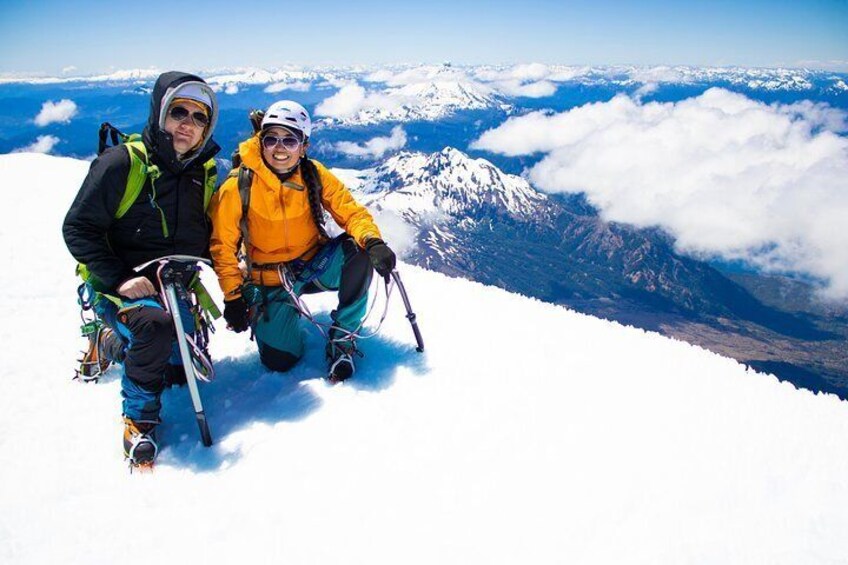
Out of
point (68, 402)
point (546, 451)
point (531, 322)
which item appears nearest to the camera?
point (546, 451)

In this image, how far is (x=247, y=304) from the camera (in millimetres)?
5641

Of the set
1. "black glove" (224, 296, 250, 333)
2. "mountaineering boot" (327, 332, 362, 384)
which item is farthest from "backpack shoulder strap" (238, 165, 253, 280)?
"mountaineering boot" (327, 332, 362, 384)

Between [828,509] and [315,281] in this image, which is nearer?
[828,509]

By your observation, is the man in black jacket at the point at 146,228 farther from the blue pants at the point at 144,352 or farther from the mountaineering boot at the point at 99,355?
the mountaineering boot at the point at 99,355

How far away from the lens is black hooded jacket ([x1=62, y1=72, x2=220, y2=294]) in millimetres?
4449

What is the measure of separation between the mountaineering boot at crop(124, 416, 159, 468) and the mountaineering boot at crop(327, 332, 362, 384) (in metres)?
2.08

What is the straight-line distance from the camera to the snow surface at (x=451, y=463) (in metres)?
3.38

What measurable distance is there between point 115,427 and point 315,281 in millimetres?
2937

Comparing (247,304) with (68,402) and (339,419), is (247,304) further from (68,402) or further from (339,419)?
(68,402)

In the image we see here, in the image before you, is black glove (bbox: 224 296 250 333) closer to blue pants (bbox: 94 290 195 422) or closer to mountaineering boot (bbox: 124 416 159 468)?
blue pants (bbox: 94 290 195 422)

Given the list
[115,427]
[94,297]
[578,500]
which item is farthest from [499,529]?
[94,297]

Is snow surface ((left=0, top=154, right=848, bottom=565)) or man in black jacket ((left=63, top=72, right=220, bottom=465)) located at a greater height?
man in black jacket ((left=63, top=72, right=220, bottom=465))

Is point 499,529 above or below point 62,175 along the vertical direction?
below

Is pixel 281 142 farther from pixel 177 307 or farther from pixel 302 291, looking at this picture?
pixel 177 307
